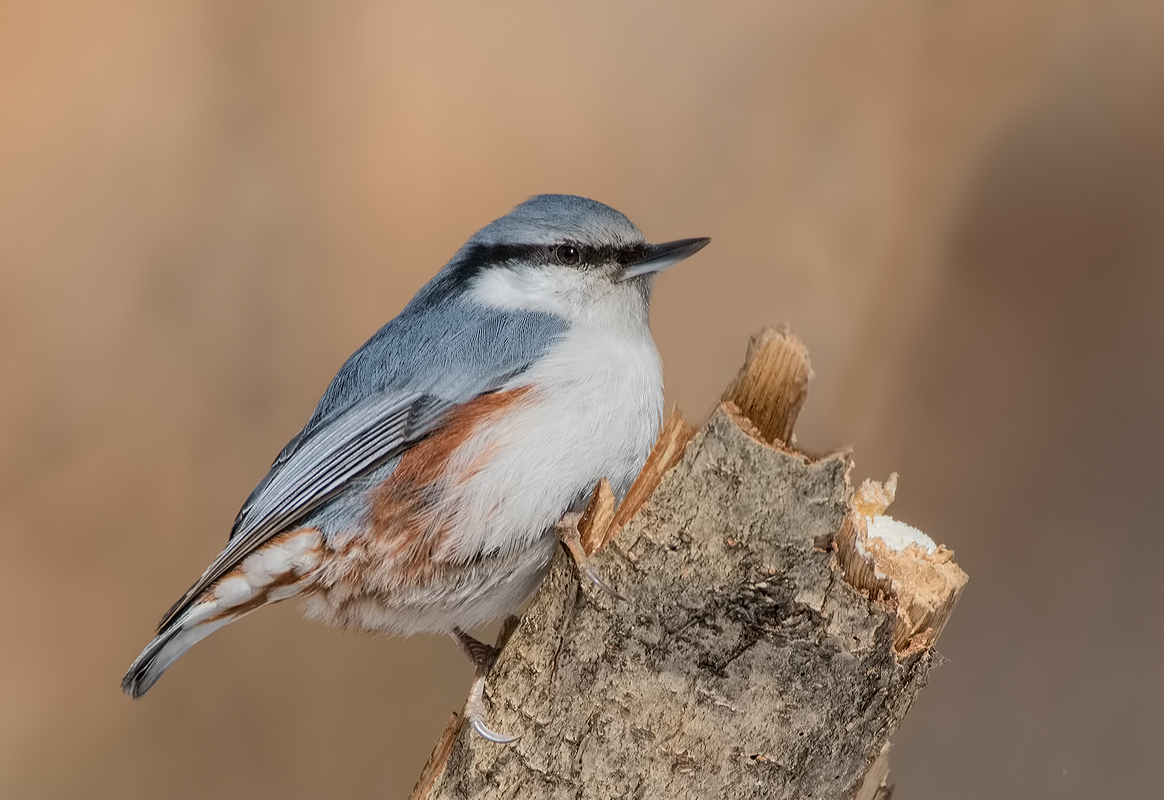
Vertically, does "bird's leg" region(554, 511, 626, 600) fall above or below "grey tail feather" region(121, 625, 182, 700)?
above

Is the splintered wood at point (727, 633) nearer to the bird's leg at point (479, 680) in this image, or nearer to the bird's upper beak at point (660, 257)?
the bird's leg at point (479, 680)

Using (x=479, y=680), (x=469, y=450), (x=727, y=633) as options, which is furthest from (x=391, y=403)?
(x=727, y=633)

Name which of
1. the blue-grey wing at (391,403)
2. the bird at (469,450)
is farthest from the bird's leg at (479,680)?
the blue-grey wing at (391,403)

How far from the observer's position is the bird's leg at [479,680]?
1469mm

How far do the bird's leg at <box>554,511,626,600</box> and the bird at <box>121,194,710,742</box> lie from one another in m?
0.02

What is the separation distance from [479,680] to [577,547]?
13.8 inches

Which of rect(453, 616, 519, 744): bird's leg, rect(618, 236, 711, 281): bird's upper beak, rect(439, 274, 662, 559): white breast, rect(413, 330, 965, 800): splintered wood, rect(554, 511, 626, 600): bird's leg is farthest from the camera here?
rect(618, 236, 711, 281): bird's upper beak

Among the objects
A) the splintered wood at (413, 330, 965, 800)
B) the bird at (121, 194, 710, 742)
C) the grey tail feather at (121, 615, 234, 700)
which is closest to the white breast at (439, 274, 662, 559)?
the bird at (121, 194, 710, 742)

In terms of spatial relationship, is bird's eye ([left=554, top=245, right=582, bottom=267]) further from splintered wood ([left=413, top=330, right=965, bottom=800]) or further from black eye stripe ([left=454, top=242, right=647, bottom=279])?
splintered wood ([left=413, top=330, right=965, bottom=800])

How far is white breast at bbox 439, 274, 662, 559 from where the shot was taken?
62.9 inches

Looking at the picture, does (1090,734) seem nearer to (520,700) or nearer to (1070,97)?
(1070,97)

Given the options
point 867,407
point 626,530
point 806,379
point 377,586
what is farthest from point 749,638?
point 867,407

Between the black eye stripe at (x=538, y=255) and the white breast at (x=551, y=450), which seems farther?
the black eye stripe at (x=538, y=255)

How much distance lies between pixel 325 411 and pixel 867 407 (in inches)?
70.5
